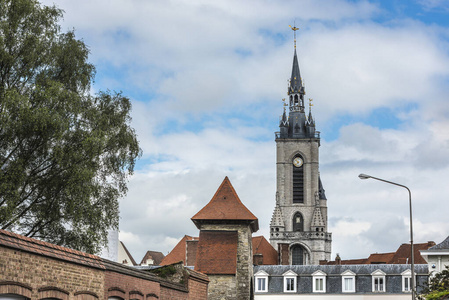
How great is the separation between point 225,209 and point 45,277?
32.8 metres

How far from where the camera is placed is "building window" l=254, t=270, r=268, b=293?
204 ft

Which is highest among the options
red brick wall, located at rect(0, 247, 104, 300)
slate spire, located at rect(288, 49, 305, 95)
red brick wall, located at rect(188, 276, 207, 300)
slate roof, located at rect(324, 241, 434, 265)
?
slate spire, located at rect(288, 49, 305, 95)

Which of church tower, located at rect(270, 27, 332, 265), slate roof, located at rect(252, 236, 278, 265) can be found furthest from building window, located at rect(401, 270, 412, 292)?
church tower, located at rect(270, 27, 332, 265)

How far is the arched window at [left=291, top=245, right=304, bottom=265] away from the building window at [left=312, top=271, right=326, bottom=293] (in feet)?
188

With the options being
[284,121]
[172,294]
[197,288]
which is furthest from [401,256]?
[172,294]

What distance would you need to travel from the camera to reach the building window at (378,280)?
5930 centimetres

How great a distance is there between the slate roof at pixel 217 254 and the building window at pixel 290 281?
55.0 feet

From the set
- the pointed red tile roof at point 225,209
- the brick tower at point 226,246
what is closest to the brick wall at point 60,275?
the brick tower at point 226,246

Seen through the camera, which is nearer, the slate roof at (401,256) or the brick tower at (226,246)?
the brick tower at (226,246)

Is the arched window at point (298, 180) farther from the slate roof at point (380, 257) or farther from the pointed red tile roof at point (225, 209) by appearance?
the pointed red tile roof at point (225, 209)

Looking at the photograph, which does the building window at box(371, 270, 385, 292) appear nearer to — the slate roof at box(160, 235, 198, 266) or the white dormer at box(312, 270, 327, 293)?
the white dormer at box(312, 270, 327, 293)

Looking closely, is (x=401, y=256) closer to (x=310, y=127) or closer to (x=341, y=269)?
(x=341, y=269)

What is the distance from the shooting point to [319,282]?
61.3 metres

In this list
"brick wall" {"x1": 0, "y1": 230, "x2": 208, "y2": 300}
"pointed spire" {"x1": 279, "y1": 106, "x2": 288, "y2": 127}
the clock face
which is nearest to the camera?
"brick wall" {"x1": 0, "y1": 230, "x2": 208, "y2": 300}
